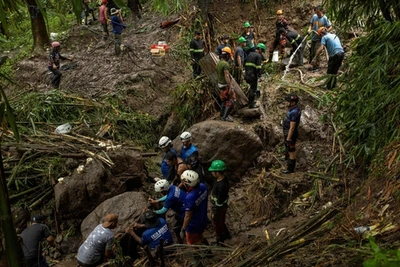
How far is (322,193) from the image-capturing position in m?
6.72

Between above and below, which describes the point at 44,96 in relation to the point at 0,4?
below

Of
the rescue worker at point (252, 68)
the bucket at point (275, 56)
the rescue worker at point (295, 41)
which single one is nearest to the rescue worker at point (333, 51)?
the rescue worker at point (252, 68)

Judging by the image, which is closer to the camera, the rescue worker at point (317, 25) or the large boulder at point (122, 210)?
the large boulder at point (122, 210)

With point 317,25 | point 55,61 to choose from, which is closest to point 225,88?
point 317,25

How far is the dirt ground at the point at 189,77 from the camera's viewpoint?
686 centimetres

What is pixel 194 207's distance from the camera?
5.76 metres

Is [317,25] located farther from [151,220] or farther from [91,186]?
[151,220]

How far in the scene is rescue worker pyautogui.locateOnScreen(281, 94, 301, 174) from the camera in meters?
6.85

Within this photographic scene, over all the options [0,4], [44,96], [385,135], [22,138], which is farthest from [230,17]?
[0,4]

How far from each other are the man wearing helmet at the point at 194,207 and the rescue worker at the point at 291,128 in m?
2.00

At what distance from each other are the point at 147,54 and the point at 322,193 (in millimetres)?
7802

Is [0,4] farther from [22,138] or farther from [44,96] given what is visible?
[44,96]

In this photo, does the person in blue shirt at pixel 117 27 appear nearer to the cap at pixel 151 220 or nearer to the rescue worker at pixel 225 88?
the rescue worker at pixel 225 88

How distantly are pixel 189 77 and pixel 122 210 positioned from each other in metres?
5.61
